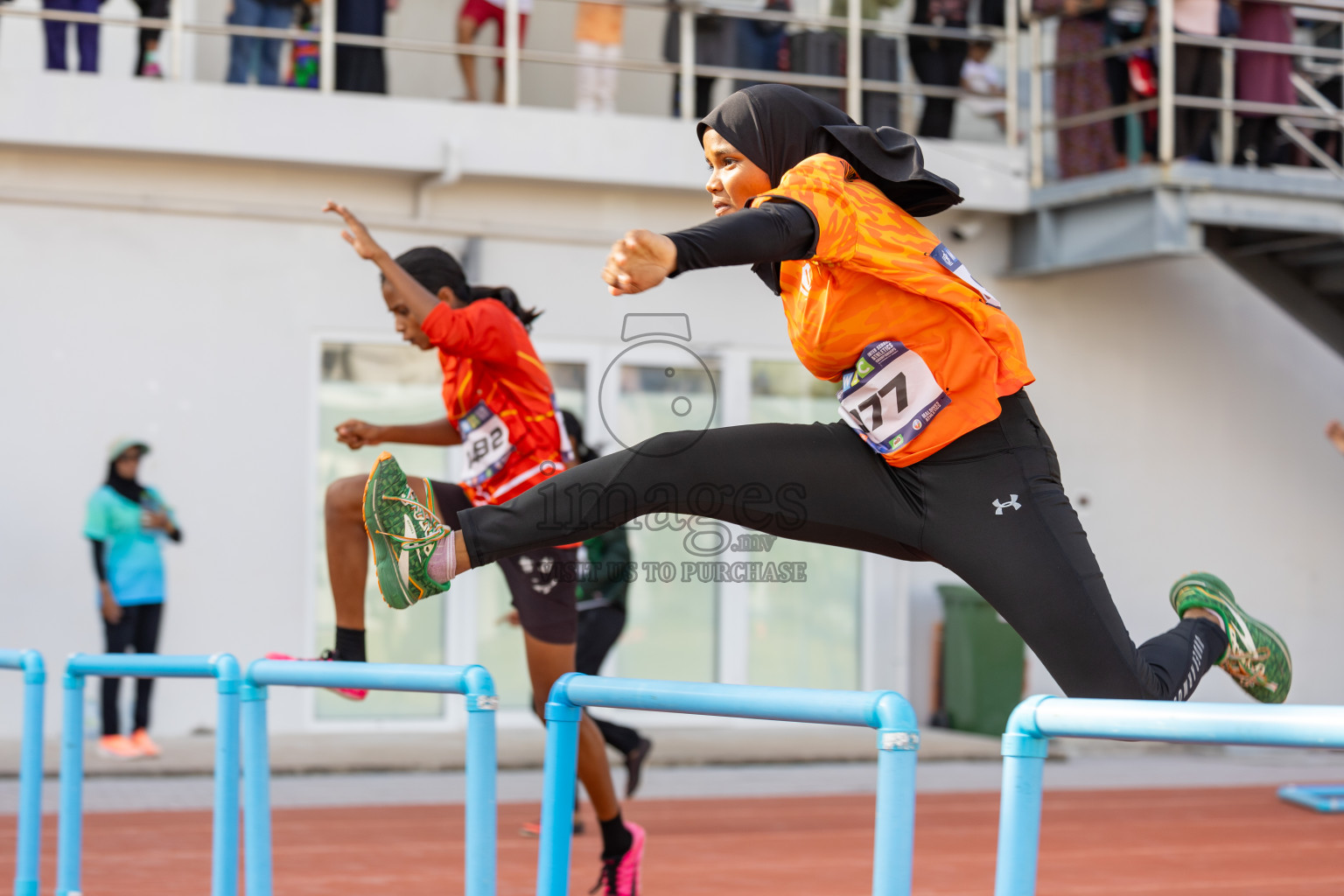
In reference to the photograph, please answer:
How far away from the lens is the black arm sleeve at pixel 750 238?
269cm

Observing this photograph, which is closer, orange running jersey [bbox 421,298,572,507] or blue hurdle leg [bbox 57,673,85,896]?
blue hurdle leg [bbox 57,673,85,896]

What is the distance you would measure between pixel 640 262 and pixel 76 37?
31.9ft

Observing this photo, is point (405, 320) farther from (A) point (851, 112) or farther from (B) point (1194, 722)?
(A) point (851, 112)

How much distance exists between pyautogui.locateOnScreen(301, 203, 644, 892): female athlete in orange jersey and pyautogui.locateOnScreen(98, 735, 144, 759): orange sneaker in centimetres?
534

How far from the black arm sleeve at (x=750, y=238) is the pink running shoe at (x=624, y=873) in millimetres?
3002

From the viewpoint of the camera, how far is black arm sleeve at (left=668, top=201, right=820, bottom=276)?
2.69 metres

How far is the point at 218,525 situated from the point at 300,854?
15.3 feet

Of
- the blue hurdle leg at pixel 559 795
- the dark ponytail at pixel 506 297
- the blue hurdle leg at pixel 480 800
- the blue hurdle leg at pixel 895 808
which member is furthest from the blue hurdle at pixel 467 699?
the dark ponytail at pixel 506 297

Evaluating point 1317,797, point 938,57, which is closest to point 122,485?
point 938,57

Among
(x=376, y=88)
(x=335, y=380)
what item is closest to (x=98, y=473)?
(x=335, y=380)

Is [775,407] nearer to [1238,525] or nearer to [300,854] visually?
[1238,525]

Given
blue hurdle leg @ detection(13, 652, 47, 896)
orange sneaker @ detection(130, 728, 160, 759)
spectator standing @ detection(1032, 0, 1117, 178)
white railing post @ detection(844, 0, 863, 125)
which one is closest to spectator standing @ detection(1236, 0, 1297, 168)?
spectator standing @ detection(1032, 0, 1117, 178)

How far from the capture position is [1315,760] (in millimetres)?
12586

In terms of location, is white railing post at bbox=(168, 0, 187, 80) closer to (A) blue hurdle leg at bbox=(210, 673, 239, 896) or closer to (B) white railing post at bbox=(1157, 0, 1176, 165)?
(B) white railing post at bbox=(1157, 0, 1176, 165)
